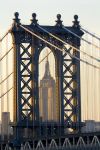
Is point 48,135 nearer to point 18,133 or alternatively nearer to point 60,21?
point 18,133

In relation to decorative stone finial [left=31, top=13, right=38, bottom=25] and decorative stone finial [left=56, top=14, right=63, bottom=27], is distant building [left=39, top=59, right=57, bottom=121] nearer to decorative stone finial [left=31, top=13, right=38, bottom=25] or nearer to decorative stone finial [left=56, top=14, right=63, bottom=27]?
decorative stone finial [left=56, top=14, right=63, bottom=27]

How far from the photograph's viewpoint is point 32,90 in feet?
458

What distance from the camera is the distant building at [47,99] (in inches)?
5576

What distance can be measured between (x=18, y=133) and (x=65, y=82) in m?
8.55

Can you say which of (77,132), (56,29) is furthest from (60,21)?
(77,132)

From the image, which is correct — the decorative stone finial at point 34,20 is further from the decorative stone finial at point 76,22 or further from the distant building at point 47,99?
the decorative stone finial at point 76,22

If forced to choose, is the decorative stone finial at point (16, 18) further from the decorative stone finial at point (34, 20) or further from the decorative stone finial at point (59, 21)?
the decorative stone finial at point (59, 21)

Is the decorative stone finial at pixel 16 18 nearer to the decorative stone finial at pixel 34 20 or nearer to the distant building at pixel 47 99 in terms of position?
the decorative stone finial at pixel 34 20

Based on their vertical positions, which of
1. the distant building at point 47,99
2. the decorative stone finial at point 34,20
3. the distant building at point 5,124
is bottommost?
the distant building at point 5,124

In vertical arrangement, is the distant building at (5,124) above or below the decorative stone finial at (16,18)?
below

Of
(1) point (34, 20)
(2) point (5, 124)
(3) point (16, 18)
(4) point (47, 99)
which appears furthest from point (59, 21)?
(2) point (5, 124)

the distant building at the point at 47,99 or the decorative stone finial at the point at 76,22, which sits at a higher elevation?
the decorative stone finial at the point at 76,22

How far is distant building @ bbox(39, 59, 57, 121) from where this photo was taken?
465ft

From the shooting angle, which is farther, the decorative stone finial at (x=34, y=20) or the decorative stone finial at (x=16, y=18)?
the decorative stone finial at (x=34, y=20)
